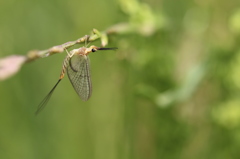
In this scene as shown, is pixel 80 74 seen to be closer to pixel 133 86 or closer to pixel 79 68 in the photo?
pixel 79 68

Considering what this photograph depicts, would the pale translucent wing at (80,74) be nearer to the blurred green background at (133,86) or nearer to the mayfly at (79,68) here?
the mayfly at (79,68)

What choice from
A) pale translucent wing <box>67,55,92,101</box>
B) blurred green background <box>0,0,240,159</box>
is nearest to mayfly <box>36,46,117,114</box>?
pale translucent wing <box>67,55,92,101</box>

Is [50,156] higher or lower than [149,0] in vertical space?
lower

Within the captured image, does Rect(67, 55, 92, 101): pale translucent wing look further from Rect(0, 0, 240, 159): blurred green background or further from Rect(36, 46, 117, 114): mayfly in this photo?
Rect(0, 0, 240, 159): blurred green background

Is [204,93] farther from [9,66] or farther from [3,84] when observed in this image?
[9,66]

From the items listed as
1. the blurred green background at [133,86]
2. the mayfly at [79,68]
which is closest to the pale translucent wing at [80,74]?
the mayfly at [79,68]

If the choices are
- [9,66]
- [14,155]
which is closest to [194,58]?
[14,155]
